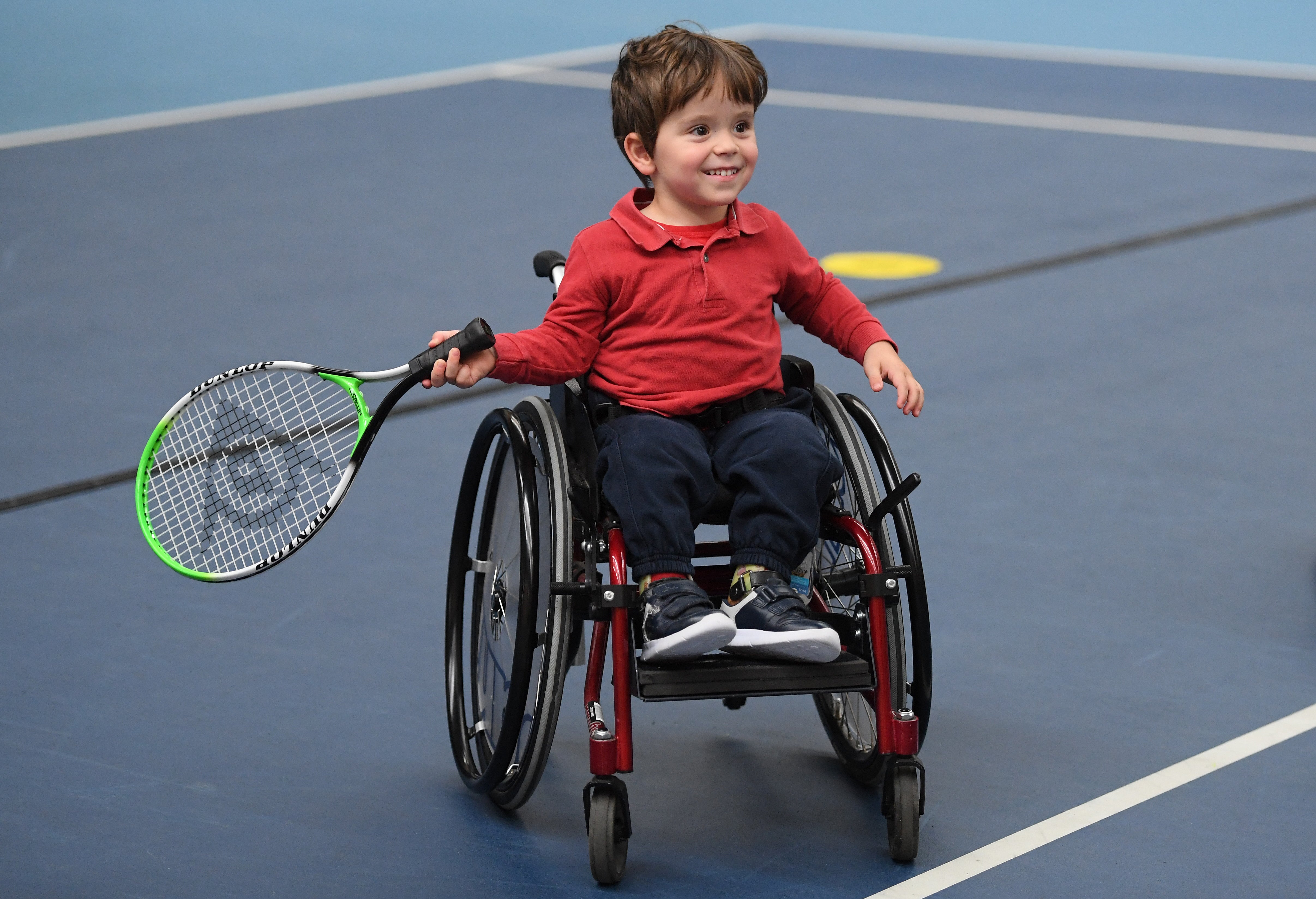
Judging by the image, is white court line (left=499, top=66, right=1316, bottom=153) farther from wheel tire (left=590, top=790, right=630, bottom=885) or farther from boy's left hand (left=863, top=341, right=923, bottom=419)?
wheel tire (left=590, top=790, right=630, bottom=885)

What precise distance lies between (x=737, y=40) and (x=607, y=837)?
251 inches

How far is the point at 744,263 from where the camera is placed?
2.66m

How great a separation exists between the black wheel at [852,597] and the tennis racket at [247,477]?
2.00 feet

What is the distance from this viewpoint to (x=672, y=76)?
254 centimetres

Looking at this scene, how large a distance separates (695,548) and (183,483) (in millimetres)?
1544

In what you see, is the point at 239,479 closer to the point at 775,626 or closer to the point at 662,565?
the point at 662,565

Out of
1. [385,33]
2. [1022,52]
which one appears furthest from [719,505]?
[385,33]

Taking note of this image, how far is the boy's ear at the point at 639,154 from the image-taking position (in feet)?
8.65

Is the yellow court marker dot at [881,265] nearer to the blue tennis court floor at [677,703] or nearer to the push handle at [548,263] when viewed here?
the blue tennis court floor at [677,703]

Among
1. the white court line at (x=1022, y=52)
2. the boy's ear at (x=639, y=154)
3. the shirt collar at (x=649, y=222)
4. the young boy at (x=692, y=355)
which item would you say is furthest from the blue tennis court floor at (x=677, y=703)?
the white court line at (x=1022, y=52)

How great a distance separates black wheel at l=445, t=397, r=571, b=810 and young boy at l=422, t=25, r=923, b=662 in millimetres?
95

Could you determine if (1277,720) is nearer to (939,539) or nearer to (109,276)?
(939,539)

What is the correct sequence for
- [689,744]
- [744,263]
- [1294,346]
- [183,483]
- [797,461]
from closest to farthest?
1. [797,461]
2. [744,263]
3. [689,744]
4. [183,483]
5. [1294,346]

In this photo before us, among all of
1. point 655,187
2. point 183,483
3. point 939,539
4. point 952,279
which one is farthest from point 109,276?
point 655,187
